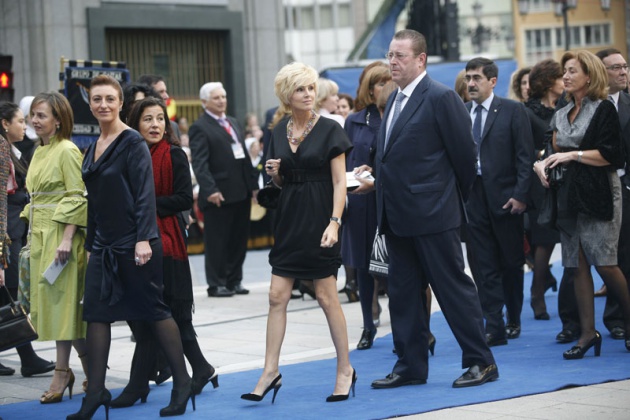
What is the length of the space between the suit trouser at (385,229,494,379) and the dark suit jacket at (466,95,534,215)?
5.56 ft

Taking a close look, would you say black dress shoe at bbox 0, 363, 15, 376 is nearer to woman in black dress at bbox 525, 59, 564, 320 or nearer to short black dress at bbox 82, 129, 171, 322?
short black dress at bbox 82, 129, 171, 322

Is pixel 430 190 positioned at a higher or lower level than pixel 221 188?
lower

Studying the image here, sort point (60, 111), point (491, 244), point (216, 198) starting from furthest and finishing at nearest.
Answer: point (216, 198) < point (491, 244) < point (60, 111)

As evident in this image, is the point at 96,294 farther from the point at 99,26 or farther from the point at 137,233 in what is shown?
the point at 99,26

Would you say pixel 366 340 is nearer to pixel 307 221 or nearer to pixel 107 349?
pixel 307 221

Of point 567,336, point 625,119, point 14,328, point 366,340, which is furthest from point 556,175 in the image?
point 14,328

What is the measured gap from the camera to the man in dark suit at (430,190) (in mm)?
7309

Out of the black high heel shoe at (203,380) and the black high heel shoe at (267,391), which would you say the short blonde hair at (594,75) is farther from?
the black high heel shoe at (203,380)

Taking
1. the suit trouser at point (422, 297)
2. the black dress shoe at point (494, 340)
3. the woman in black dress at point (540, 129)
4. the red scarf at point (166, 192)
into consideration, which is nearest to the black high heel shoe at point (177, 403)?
the red scarf at point (166, 192)

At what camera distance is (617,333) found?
29.8 ft

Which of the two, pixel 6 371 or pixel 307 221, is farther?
pixel 6 371

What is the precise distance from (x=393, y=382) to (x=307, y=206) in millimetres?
1287

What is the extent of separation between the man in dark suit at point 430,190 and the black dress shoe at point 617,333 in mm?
1991

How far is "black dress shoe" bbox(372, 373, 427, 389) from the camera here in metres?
7.50
